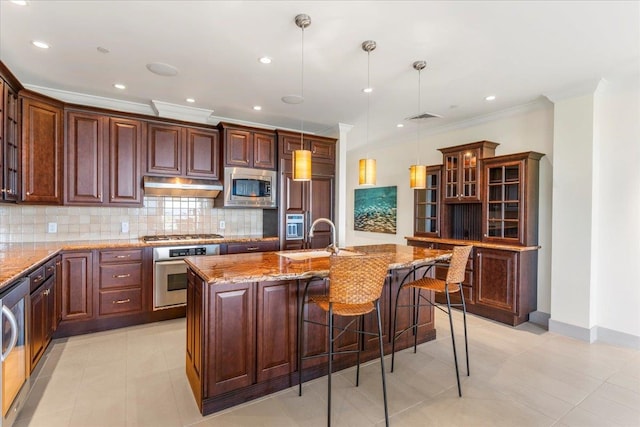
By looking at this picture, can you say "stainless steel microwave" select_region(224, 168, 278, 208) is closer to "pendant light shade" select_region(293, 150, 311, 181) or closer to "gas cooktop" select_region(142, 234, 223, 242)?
"gas cooktop" select_region(142, 234, 223, 242)

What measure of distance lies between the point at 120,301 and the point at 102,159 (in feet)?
5.39

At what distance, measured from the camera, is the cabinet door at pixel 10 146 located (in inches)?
111

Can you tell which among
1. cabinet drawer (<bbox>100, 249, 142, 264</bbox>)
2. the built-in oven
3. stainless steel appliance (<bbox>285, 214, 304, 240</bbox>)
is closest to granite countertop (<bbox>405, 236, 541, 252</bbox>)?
stainless steel appliance (<bbox>285, 214, 304, 240</bbox>)

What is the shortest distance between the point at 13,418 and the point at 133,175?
2.63 m

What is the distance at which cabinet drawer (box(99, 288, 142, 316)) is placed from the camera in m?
3.52

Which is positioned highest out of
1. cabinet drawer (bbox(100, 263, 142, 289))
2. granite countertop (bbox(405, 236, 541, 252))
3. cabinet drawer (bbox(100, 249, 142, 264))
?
granite countertop (bbox(405, 236, 541, 252))

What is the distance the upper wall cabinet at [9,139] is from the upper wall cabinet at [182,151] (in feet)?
3.93

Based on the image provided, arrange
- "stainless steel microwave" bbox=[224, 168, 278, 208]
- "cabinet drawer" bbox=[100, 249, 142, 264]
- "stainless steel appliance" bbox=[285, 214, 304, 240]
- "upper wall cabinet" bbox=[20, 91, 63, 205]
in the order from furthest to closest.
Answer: "stainless steel appliance" bbox=[285, 214, 304, 240], "stainless steel microwave" bbox=[224, 168, 278, 208], "cabinet drawer" bbox=[100, 249, 142, 264], "upper wall cabinet" bbox=[20, 91, 63, 205]

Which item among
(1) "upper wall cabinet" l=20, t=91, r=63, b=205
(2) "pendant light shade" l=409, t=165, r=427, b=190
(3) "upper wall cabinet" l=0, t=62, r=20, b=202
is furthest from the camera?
(1) "upper wall cabinet" l=20, t=91, r=63, b=205

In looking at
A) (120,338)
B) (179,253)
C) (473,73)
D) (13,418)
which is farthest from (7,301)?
(473,73)

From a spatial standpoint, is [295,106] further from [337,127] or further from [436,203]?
[436,203]

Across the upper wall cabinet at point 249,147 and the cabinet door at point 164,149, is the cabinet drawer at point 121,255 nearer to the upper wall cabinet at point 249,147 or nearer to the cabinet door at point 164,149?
the cabinet door at point 164,149

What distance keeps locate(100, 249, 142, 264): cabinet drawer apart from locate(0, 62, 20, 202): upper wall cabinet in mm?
929

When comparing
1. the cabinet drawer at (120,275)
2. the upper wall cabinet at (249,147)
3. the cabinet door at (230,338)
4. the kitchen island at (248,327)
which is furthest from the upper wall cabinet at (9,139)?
the cabinet door at (230,338)
